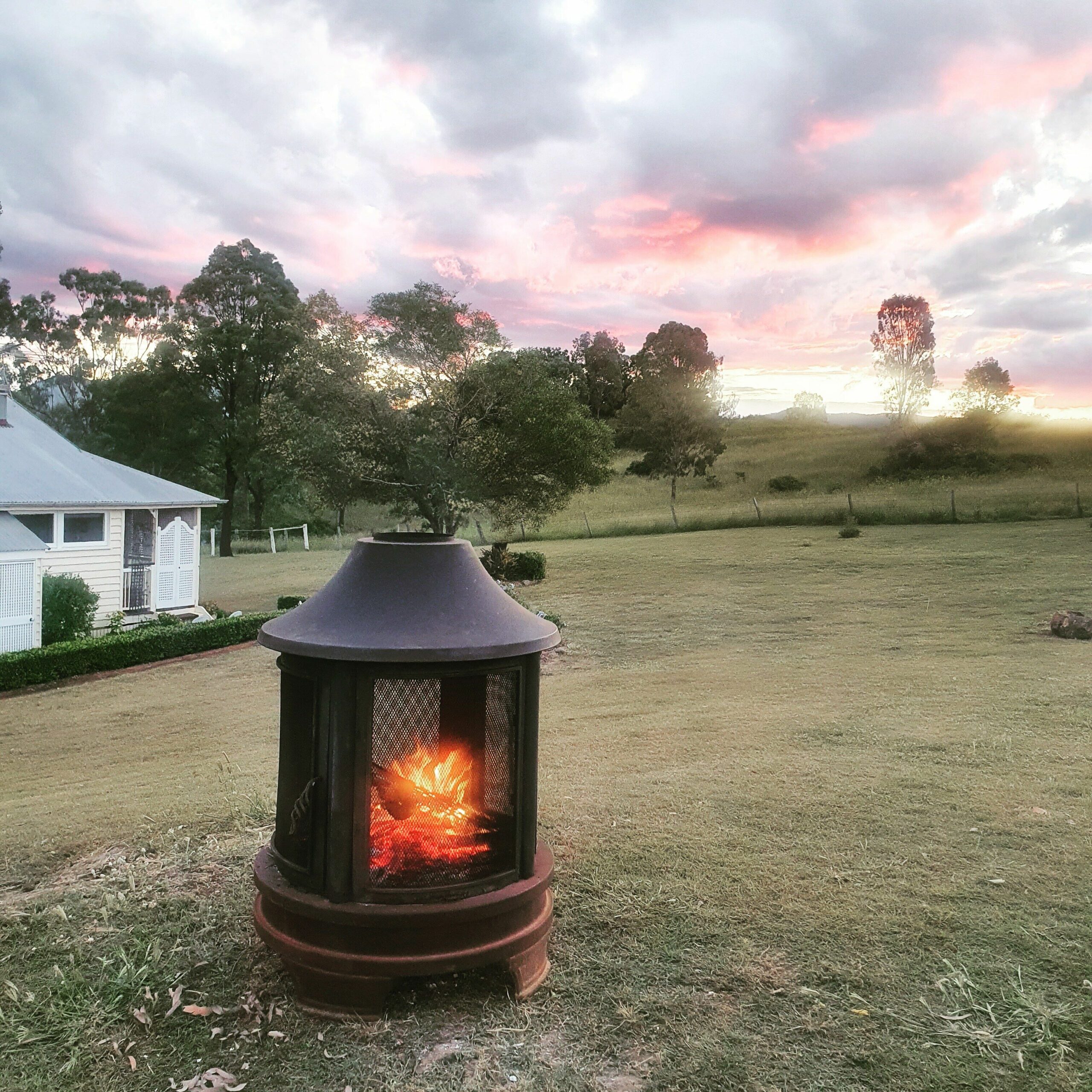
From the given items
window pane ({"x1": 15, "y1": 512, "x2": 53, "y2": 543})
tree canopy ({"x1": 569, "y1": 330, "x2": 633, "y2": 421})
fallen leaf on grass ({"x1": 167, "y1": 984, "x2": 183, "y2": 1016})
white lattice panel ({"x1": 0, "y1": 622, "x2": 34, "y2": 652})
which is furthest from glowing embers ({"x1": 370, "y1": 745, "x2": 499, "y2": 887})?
tree canopy ({"x1": 569, "y1": 330, "x2": 633, "y2": 421})

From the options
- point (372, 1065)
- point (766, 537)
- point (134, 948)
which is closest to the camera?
point (372, 1065)

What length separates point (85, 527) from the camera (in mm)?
16359

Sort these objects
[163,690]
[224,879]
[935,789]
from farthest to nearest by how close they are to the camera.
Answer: [163,690] < [935,789] < [224,879]

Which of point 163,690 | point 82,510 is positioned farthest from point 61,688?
point 82,510

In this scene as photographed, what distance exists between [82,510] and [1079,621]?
1710 cm

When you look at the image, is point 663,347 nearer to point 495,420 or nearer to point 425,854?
point 495,420

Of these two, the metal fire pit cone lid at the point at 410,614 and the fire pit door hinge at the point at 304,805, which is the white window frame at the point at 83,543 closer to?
the metal fire pit cone lid at the point at 410,614

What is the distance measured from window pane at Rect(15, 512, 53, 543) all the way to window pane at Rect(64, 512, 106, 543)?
263 millimetres

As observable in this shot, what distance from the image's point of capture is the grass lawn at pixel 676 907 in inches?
123

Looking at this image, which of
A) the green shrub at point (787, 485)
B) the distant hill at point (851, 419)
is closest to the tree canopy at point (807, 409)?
the distant hill at point (851, 419)

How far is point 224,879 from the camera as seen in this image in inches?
180

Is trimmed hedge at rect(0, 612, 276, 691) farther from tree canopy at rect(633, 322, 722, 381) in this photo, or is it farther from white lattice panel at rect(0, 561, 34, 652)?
tree canopy at rect(633, 322, 722, 381)

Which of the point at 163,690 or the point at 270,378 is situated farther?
the point at 270,378

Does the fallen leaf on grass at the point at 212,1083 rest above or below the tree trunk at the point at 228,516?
below
